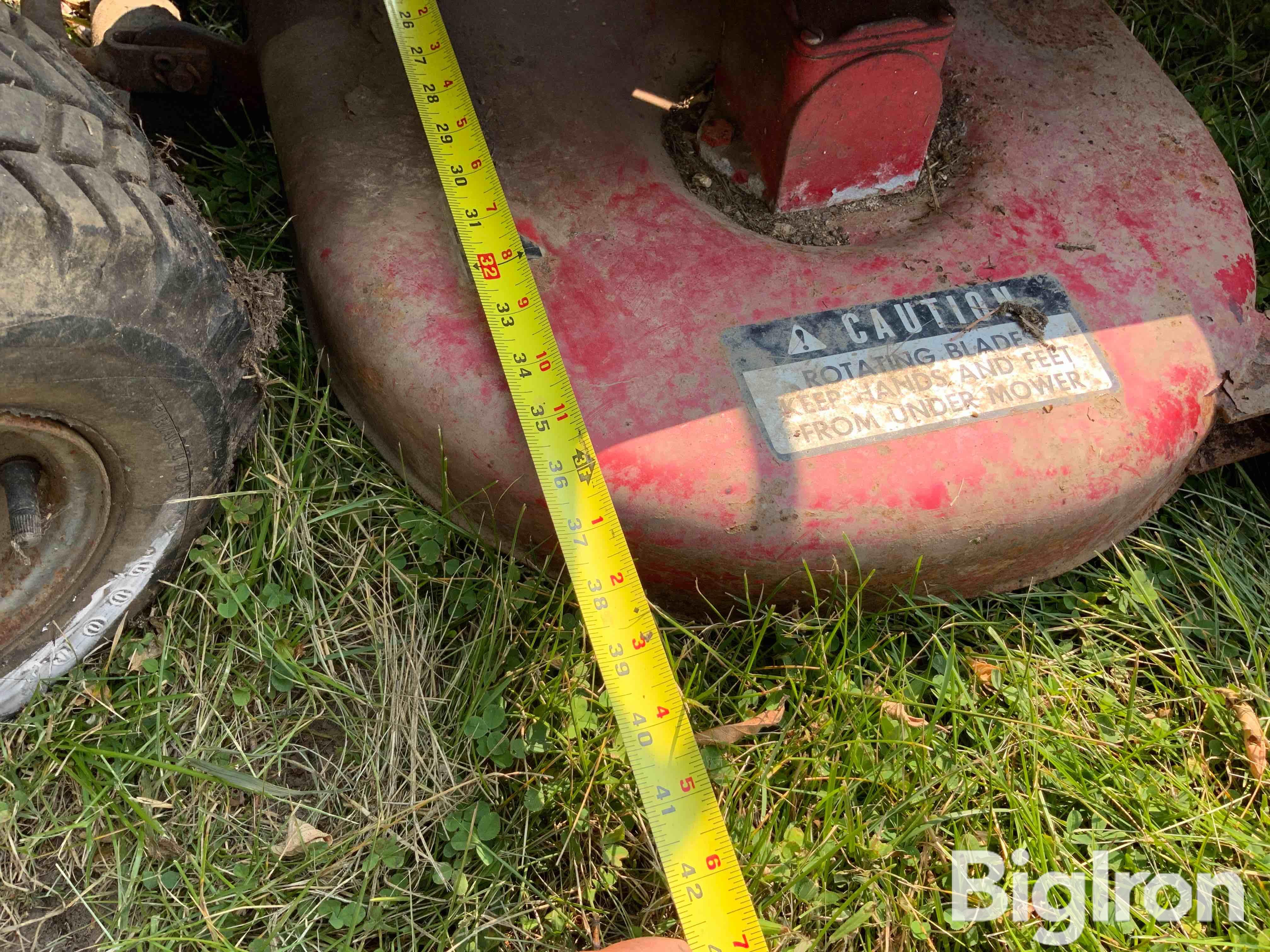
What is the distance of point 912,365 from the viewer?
1.50m

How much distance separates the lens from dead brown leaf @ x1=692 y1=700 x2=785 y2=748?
1.49 metres

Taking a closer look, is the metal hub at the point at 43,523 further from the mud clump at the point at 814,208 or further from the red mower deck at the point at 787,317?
the mud clump at the point at 814,208

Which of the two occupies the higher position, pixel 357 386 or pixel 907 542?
pixel 357 386

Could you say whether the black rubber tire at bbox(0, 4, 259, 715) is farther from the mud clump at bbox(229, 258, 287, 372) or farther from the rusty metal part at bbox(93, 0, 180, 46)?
the rusty metal part at bbox(93, 0, 180, 46)

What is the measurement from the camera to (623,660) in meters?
1.39

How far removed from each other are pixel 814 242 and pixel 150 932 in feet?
4.56

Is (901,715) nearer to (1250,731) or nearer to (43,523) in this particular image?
(1250,731)

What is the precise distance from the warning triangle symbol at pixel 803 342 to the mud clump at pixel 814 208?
9.1 inches

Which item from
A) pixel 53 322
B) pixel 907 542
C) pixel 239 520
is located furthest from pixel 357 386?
pixel 907 542

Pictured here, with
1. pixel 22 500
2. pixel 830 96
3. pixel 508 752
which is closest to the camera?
pixel 22 500

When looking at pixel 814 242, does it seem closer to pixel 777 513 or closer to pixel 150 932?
pixel 777 513

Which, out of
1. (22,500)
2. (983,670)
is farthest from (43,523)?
(983,670)

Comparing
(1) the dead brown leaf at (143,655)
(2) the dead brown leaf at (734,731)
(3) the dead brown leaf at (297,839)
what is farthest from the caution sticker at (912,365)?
(1) the dead brown leaf at (143,655)

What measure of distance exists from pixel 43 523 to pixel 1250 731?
1.79m
